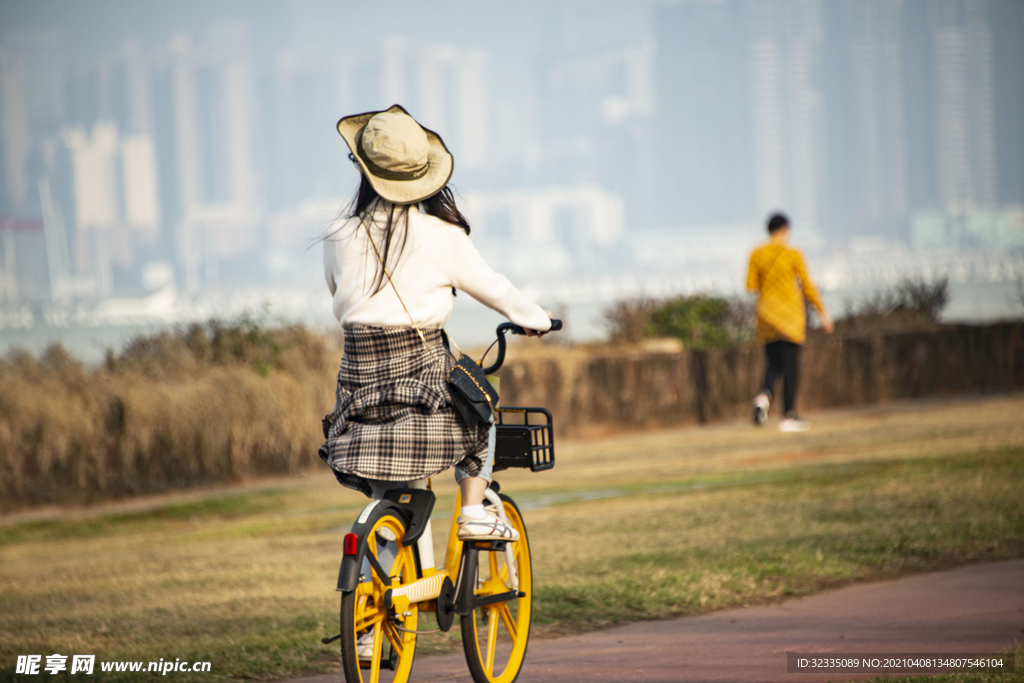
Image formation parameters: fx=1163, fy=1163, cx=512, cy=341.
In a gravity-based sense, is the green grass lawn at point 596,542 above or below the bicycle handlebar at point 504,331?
below

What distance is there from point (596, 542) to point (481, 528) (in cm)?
374

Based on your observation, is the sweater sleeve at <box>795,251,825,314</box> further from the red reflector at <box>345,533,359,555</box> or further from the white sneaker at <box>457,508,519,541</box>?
the red reflector at <box>345,533,359,555</box>

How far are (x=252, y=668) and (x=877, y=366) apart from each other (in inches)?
479

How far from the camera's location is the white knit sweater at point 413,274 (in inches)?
148

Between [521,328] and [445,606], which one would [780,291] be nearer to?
[521,328]

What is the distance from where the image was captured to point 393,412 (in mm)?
3730

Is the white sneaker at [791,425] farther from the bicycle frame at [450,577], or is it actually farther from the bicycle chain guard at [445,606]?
the bicycle chain guard at [445,606]

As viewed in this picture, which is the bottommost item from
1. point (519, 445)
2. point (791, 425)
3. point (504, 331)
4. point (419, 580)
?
point (791, 425)

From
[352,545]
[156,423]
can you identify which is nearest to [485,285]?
[352,545]

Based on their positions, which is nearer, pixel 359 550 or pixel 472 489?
pixel 359 550

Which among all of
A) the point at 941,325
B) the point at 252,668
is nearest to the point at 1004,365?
the point at 941,325

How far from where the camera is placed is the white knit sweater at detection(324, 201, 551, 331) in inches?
148

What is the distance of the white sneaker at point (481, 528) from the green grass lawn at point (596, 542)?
130 centimetres

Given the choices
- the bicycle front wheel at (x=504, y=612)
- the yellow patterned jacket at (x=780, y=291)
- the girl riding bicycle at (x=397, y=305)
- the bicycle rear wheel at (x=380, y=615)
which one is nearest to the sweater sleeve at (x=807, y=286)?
the yellow patterned jacket at (x=780, y=291)
